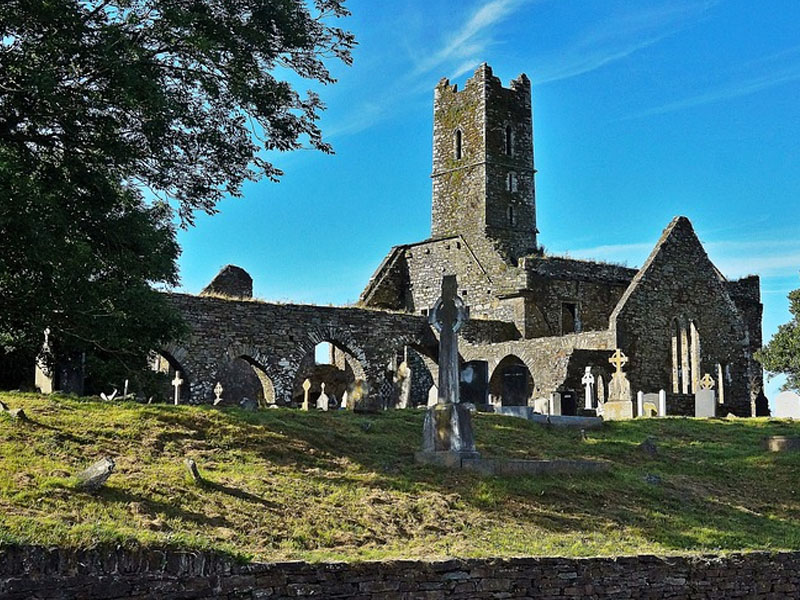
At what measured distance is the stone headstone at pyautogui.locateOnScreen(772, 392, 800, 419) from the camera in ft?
88.6

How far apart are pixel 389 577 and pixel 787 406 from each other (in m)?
18.9

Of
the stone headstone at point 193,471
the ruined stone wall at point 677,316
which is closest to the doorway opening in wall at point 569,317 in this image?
the ruined stone wall at point 677,316

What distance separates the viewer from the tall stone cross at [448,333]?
1666 centimetres

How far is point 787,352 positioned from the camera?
3922 cm

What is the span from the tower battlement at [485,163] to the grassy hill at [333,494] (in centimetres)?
2688

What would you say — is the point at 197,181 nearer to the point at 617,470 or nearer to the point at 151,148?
the point at 151,148

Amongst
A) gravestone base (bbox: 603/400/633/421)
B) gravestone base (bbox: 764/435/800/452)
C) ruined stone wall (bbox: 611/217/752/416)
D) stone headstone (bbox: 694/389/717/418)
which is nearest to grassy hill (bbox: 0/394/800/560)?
gravestone base (bbox: 764/435/800/452)

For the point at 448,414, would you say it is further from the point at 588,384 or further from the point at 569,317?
the point at 569,317

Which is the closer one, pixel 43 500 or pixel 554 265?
pixel 43 500

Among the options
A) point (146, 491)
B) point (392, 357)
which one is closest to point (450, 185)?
point (392, 357)

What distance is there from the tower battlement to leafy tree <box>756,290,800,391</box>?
10383 mm

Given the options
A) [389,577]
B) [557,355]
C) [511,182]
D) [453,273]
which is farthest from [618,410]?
[511,182]

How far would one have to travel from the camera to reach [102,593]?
949 cm

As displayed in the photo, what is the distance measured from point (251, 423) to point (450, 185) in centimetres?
3161
